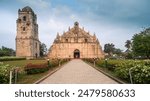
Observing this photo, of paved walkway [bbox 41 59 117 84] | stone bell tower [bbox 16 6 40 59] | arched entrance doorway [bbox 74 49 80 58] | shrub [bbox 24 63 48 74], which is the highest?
stone bell tower [bbox 16 6 40 59]

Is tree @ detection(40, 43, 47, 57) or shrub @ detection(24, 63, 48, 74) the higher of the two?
tree @ detection(40, 43, 47, 57)

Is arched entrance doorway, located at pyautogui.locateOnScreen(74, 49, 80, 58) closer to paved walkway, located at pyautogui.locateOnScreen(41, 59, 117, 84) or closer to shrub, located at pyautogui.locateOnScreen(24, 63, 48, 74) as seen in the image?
shrub, located at pyautogui.locateOnScreen(24, 63, 48, 74)

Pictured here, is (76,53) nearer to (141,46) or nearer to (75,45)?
(75,45)

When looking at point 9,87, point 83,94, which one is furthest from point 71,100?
point 9,87

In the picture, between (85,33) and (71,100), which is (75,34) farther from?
(71,100)

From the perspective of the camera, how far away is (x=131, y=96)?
4148mm

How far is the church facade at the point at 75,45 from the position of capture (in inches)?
2628

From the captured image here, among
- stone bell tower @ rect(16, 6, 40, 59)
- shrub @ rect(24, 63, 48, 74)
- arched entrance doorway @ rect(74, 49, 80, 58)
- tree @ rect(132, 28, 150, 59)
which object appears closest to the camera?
shrub @ rect(24, 63, 48, 74)

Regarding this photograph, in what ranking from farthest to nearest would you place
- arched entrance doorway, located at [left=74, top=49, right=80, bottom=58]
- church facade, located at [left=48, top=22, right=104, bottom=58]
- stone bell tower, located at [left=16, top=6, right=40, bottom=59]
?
arched entrance doorway, located at [left=74, top=49, right=80, bottom=58] → church facade, located at [left=48, top=22, right=104, bottom=58] → stone bell tower, located at [left=16, top=6, right=40, bottom=59]

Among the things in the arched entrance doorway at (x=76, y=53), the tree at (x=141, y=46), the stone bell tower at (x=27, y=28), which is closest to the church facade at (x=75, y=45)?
the arched entrance doorway at (x=76, y=53)

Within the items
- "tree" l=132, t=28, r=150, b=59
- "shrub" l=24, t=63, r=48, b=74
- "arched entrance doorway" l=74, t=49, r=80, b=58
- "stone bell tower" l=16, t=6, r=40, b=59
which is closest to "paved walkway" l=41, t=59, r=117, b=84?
"shrub" l=24, t=63, r=48, b=74

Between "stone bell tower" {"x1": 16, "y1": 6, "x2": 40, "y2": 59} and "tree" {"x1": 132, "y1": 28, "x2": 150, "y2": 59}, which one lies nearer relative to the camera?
"stone bell tower" {"x1": 16, "y1": 6, "x2": 40, "y2": 59}

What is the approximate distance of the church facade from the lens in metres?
66.8

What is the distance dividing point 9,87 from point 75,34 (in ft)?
210
